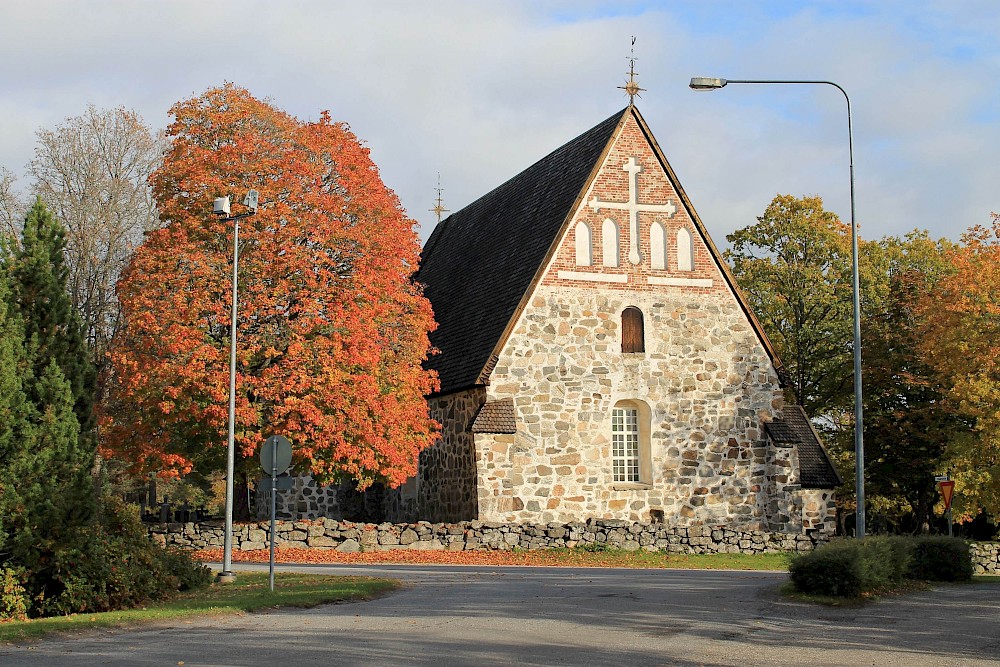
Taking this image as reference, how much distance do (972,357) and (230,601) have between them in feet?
82.6

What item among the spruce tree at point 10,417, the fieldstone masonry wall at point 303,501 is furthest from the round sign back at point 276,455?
the fieldstone masonry wall at point 303,501

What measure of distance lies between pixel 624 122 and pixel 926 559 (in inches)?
639

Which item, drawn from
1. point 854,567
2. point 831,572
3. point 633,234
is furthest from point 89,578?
point 633,234

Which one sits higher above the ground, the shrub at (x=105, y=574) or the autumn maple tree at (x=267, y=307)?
the autumn maple tree at (x=267, y=307)

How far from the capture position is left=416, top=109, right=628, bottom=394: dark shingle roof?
31.8 m

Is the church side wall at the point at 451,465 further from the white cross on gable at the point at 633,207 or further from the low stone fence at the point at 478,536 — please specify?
the white cross on gable at the point at 633,207

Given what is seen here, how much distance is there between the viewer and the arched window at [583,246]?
3155cm

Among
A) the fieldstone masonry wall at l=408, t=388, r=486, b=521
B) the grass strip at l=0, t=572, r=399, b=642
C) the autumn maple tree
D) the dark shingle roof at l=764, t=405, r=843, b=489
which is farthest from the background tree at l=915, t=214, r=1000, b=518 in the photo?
the grass strip at l=0, t=572, r=399, b=642

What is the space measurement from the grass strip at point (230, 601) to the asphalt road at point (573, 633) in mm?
533

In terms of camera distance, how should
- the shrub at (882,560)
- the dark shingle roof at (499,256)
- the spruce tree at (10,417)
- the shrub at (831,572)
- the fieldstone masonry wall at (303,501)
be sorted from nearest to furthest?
1. the shrub at (831,572)
2. the shrub at (882,560)
3. the spruce tree at (10,417)
4. the dark shingle roof at (499,256)
5. the fieldstone masonry wall at (303,501)

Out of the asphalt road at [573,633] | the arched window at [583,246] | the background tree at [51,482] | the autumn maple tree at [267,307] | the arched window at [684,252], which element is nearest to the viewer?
the asphalt road at [573,633]

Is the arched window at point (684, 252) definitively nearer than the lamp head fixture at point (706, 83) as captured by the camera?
No

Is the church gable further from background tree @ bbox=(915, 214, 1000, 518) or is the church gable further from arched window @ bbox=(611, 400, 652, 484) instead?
background tree @ bbox=(915, 214, 1000, 518)

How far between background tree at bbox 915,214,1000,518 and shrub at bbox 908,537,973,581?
13082 millimetres
